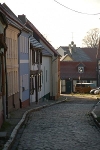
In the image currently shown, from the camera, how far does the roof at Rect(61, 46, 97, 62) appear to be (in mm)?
94125

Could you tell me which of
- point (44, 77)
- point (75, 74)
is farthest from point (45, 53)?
point (75, 74)

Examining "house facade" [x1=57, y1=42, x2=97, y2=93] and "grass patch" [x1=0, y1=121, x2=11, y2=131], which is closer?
"grass patch" [x1=0, y1=121, x2=11, y2=131]

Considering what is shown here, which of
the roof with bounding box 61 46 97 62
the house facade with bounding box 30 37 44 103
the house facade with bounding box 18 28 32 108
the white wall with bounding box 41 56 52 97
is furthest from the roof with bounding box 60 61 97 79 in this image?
the house facade with bounding box 18 28 32 108

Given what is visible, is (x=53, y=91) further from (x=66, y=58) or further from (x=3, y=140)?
(x=66, y=58)

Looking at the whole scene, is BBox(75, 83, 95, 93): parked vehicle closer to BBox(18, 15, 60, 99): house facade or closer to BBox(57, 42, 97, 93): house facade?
BBox(57, 42, 97, 93): house facade

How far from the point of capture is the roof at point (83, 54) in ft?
309

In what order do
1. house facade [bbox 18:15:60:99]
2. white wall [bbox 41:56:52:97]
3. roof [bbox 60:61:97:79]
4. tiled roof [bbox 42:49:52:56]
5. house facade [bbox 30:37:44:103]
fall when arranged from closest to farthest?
house facade [bbox 30:37:44:103]
white wall [bbox 41:56:52:97]
tiled roof [bbox 42:49:52:56]
house facade [bbox 18:15:60:99]
roof [bbox 60:61:97:79]

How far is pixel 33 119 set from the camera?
21250 millimetres

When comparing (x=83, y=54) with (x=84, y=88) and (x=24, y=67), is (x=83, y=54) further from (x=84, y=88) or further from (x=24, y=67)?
(x=24, y=67)

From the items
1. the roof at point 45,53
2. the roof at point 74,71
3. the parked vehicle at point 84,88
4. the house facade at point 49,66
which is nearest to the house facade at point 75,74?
the roof at point 74,71

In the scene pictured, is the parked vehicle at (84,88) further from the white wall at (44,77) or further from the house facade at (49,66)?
the white wall at (44,77)

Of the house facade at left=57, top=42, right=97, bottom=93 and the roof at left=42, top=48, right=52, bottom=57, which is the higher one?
the roof at left=42, top=48, right=52, bottom=57

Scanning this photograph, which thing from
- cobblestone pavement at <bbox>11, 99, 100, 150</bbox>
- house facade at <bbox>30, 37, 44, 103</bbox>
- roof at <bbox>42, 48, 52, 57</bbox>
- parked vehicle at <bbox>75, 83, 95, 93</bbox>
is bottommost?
parked vehicle at <bbox>75, 83, 95, 93</bbox>

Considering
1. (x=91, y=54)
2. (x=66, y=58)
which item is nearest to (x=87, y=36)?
(x=91, y=54)
